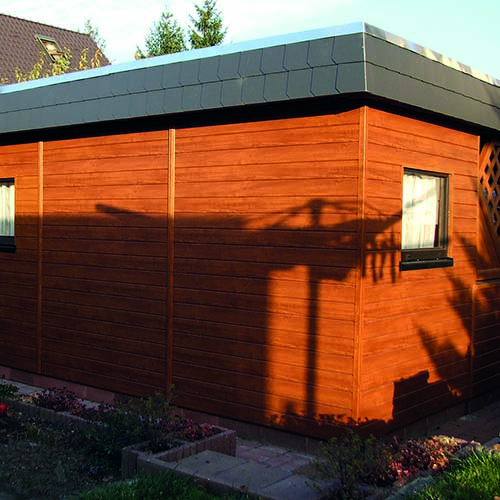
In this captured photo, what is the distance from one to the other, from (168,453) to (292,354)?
1.31 m

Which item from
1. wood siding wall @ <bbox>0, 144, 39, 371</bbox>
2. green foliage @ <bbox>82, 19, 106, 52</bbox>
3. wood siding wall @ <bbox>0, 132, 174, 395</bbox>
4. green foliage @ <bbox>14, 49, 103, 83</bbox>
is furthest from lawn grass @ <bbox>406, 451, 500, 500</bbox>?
green foliage @ <bbox>82, 19, 106, 52</bbox>

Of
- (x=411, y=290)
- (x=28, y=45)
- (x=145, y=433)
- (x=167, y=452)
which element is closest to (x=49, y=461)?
(x=145, y=433)

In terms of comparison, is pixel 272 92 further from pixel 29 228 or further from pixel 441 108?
pixel 29 228

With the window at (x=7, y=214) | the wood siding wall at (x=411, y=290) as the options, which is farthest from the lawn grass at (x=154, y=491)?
the window at (x=7, y=214)

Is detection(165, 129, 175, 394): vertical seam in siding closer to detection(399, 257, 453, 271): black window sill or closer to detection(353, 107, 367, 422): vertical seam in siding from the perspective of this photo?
detection(353, 107, 367, 422): vertical seam in siding

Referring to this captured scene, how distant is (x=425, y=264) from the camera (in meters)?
6.09

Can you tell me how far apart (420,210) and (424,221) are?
0.12 m

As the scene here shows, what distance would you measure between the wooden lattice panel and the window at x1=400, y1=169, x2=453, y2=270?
0.88 metres

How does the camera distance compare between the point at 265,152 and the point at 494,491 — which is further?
the point at 265,152

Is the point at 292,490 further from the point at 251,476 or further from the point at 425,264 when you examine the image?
the point at 425,264

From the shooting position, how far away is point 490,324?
7.32 metres

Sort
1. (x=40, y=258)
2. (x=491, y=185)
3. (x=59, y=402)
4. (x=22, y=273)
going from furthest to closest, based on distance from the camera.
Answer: (x=22, y=273) < (x=40, y=258) < (x=491, y=185) < (x=59, y=402)

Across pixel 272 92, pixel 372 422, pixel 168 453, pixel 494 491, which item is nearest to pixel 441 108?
pixel 272 92

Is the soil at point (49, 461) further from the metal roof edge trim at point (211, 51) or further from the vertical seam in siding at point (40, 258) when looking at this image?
the metal roof edge trim at point (211, 51)
